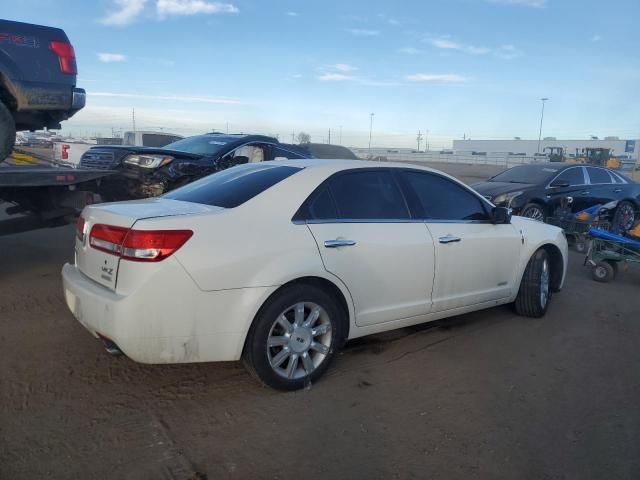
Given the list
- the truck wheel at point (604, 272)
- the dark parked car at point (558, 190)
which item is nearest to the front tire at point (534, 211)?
the dark parked car at point (558, 190)

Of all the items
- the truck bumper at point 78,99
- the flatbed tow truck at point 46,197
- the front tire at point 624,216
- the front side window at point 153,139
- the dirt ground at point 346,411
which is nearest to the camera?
the dirt ground at point 346,411

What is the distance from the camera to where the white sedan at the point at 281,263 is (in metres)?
3.16

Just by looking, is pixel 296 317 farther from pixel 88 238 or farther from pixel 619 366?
pixel 619 366

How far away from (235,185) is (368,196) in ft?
3.29

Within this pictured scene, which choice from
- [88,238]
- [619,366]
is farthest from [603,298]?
[88,238]

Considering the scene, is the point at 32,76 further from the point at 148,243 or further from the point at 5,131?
the point at 148,243

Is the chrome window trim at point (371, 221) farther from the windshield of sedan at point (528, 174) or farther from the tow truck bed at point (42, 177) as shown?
the windshield of sedan at point (528, 174)

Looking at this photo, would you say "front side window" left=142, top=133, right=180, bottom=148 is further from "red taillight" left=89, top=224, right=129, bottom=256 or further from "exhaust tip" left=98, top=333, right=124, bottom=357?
"exhaust tip" left=98, top=333, right=124, bottom=357

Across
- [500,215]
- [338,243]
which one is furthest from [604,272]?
[338,243]

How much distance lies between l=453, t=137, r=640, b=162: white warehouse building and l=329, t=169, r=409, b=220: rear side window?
75.4 m

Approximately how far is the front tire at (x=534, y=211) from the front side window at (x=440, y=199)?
5.58 metres

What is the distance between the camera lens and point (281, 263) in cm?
343

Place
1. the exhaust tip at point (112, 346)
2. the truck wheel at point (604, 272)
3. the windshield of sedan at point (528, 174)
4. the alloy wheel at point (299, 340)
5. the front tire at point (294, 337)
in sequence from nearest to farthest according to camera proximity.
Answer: the exhaust tip at point (112, 346)
the front tire at point (294, 337)
the alloy wheel at point (299, 340)
the truck wheel at point (604, 272)
the windshield of sedan at point (528, 174)

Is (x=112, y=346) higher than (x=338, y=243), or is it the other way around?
(x=338, y=243)
